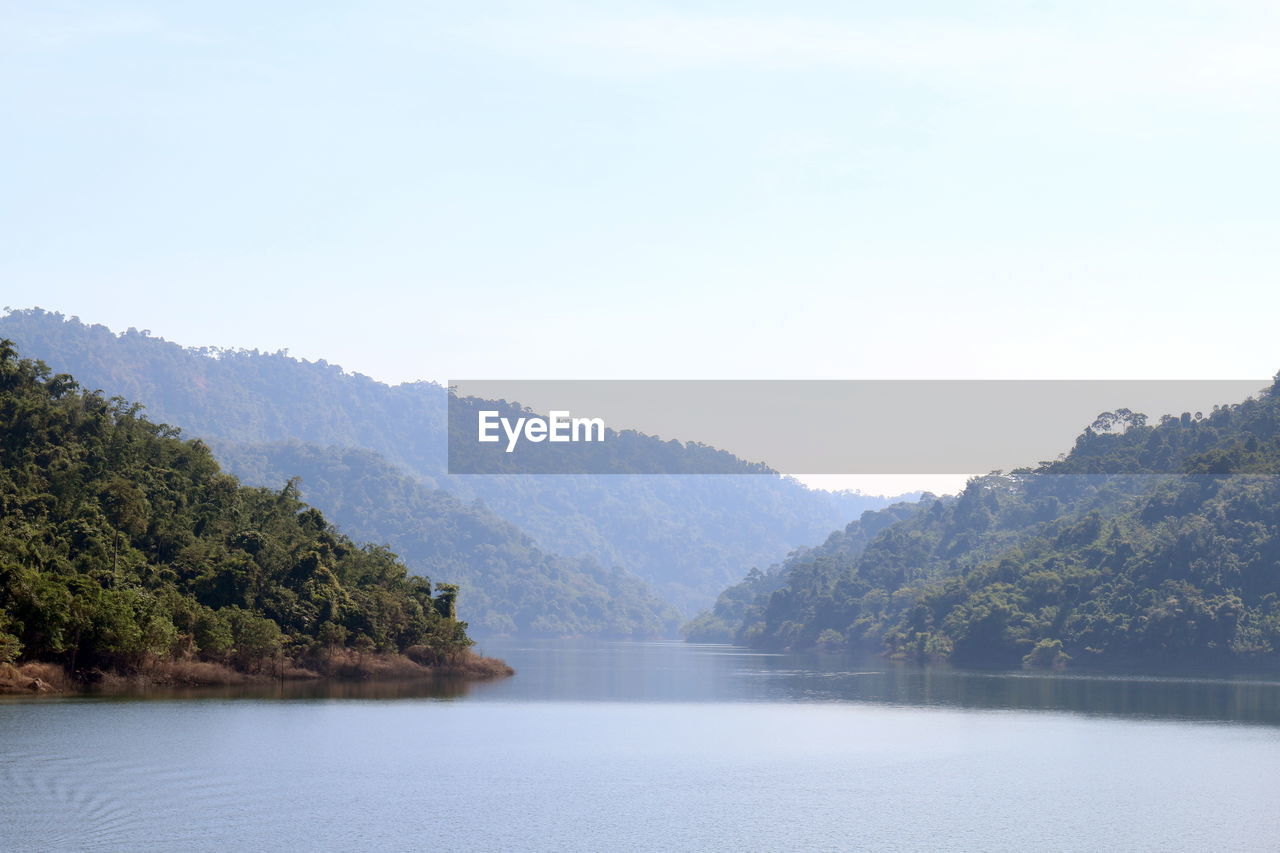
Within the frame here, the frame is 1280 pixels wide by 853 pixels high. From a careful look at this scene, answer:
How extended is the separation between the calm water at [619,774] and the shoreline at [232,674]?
3454 mm

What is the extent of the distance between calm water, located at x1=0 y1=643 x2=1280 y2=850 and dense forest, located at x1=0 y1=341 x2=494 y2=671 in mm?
4841

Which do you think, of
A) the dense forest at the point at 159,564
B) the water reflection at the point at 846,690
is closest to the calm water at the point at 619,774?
the water reflection at the point at 846,690

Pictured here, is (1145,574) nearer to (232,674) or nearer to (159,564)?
(232,674)

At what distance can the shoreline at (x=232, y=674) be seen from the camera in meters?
61.3

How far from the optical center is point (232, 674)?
7469 centimetres

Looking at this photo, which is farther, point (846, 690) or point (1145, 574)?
point (1145, 574)

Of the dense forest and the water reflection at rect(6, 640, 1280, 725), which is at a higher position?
the dense forest

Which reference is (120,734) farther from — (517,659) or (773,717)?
(517,659)

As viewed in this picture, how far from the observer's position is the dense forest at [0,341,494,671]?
6475cm

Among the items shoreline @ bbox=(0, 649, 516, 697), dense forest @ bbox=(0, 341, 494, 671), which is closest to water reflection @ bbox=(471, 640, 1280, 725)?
shoreline @ bbox=(0, 649, 516, 697)

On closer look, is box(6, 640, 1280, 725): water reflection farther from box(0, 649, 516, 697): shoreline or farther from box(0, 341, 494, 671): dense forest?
box(0, 341, 494, 671): dense forest

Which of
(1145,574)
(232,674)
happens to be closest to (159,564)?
(232,674)

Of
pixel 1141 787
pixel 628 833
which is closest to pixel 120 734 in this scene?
pixel 628 833

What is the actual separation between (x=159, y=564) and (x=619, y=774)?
4068 centimetres
